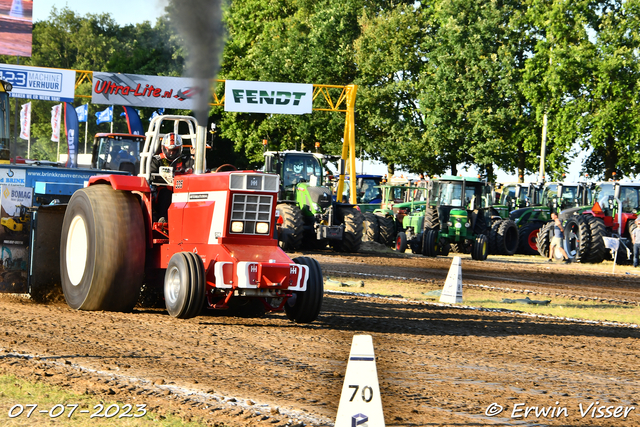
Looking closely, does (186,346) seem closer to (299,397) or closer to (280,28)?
(299,397)

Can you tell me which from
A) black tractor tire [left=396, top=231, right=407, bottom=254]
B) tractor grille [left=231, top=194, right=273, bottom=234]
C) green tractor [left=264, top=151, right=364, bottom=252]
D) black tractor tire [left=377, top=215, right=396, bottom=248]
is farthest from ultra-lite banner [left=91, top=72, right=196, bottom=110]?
tractor grille [left=231, top=194, right=273, bottom=234]

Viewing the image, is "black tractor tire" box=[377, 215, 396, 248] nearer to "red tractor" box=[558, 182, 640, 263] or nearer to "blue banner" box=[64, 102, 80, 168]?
"red tractor" box=[558, 182, 640, 263]

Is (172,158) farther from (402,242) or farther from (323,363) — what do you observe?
(402,242)

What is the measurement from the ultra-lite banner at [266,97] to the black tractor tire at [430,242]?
664cm

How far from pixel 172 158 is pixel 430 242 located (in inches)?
635

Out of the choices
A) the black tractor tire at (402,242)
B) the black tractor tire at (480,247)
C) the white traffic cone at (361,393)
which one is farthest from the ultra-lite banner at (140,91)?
the white traffic cone at (361,393)

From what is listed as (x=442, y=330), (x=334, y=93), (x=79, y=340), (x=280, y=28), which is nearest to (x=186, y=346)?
(x=79, y=340)

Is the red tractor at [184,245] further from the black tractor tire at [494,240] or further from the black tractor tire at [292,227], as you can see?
the black tractor tire at [494,240]

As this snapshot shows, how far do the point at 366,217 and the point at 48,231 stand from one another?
16813 millimetres

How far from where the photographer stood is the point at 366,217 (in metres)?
26.3

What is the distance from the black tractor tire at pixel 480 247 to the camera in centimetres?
2497

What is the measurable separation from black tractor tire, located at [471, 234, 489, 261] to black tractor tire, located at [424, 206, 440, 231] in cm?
129

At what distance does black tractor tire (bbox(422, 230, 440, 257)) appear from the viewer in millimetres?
24875

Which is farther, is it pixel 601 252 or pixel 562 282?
pixel 601 252
